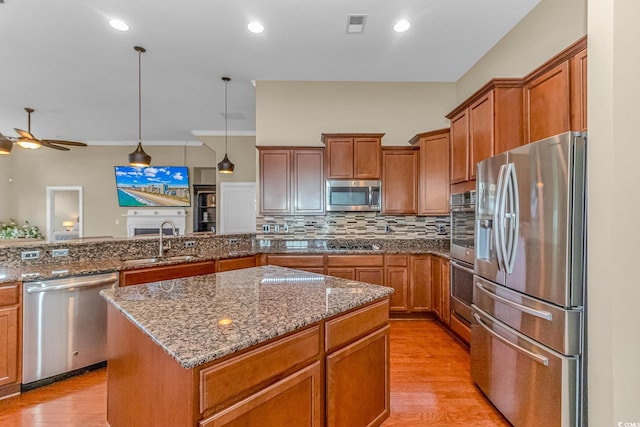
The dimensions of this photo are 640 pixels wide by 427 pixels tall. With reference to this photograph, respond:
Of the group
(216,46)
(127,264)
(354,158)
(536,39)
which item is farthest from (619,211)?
(216,46)

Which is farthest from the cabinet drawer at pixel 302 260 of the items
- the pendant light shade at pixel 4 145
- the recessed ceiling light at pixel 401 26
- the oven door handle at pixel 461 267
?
the pendant light shade at pixel 4 145

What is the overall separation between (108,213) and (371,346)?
8488mm

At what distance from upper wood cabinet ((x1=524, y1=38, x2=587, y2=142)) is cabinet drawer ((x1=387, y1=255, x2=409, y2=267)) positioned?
6.01ft

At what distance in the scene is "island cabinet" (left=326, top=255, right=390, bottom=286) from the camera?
3.67 m

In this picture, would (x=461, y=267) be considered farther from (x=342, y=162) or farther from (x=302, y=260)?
(x=342, y=162)

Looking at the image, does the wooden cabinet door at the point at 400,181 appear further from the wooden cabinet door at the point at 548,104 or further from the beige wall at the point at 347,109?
the wooden cabinet door at the point at 548,104

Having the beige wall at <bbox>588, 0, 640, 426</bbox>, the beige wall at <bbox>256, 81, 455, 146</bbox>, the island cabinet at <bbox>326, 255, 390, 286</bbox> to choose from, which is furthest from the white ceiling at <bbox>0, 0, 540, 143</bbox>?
the island cabinet at <bbox>326, 255, 390, 286</bbox>

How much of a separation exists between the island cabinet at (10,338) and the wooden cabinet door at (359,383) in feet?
7.91

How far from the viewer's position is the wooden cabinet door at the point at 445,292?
129 inches

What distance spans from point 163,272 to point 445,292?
119 inches

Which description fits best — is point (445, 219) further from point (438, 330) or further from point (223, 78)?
point (223, 78)

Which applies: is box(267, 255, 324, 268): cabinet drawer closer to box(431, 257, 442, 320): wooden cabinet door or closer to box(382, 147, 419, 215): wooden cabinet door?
box(382, 147, 419, 215): wooden cabinet door

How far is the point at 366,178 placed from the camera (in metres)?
3.94

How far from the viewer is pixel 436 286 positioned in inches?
139
